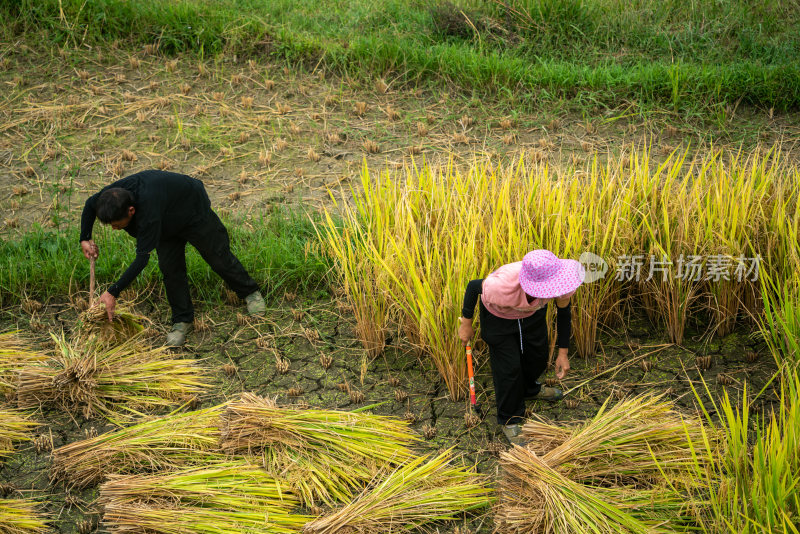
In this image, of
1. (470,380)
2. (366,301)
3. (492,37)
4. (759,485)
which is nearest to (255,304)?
(366,301)

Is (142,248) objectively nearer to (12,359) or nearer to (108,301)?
(108,301)

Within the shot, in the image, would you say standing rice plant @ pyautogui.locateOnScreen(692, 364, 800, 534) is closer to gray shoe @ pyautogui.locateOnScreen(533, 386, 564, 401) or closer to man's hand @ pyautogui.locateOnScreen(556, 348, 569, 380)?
man's hand @ pyautogui.locateOnScreen(556, 348, 569, 380)

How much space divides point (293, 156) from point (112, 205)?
8.41 ft

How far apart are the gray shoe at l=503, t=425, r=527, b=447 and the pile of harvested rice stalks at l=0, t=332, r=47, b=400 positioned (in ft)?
7.41

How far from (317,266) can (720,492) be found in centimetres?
258

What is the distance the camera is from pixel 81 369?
3436mm

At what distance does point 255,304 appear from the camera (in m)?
4.21

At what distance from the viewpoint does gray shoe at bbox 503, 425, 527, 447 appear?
3.12m

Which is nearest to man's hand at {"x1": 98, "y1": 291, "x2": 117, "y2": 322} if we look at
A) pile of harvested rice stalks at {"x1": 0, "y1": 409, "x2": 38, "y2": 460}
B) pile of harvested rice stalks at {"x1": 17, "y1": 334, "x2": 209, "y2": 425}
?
pile of harvested rice stalks at {"x1": 17, "y1": 334, "x2": 209, "y2": 425}

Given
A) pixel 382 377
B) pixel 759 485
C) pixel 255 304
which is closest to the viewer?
pixel 759 485

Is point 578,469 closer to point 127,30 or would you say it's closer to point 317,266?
point 317,266

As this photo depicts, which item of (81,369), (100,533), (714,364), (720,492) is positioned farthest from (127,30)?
(720,492)

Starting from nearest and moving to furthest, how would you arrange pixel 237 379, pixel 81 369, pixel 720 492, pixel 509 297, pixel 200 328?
pixel 720 492, pixel 509 297, pixel 81 369, pixel 237 379, pixel 200 328

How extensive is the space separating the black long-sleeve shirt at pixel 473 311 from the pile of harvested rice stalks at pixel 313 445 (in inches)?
24.4
